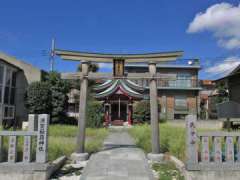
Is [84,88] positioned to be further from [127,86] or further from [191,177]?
[127,86]

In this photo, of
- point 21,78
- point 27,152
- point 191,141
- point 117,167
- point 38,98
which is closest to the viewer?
point 27,152

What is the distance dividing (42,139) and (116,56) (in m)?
4.35

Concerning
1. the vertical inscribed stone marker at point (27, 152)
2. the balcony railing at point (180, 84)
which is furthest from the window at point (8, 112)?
the vertical inscribed stone marker at point (27, 152)

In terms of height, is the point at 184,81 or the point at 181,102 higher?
the point at 184,81

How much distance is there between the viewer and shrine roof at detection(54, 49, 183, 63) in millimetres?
8633

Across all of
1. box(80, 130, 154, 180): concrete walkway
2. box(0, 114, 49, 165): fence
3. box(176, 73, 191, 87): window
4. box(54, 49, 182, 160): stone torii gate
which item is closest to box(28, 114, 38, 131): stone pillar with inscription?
box(0, 114, 49, 165): fence

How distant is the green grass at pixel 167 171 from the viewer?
19.6ft

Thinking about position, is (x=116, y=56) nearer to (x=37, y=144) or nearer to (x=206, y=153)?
(x=37, y=144)

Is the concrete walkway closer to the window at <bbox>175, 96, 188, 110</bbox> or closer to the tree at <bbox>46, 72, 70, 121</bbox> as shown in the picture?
the tree at <bbox>46, 72, 70, 121</bbox>

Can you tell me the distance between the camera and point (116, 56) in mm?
8891

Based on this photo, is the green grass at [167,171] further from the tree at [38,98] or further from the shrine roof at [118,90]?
the shrine roof at [118,90]

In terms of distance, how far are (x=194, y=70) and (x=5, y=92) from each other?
80.7 ft

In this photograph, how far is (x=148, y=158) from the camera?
797cm

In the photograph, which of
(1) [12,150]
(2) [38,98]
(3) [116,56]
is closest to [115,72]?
(3) [116,56]
